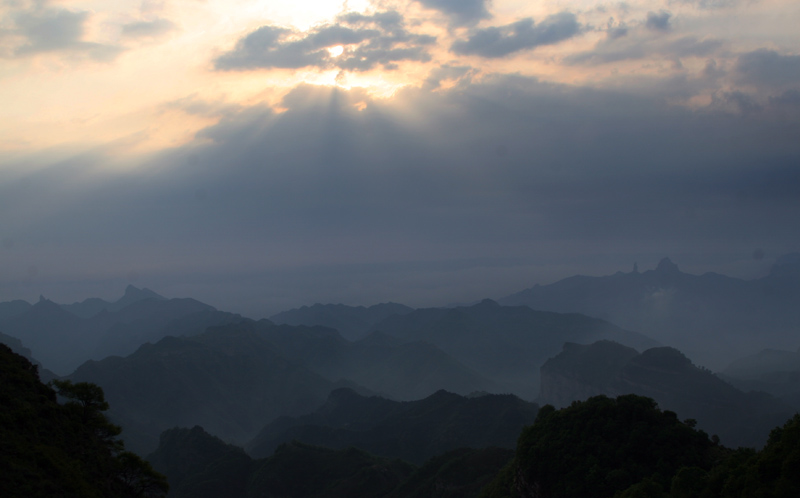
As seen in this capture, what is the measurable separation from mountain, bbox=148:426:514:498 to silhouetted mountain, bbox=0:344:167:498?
201ft

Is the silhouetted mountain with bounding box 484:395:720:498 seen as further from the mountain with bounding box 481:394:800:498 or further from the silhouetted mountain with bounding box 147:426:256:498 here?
the silhouetted mountain with bounding box 147:426:256:498

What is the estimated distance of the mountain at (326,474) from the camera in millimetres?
93062

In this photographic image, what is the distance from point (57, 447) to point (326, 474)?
93000 millimetres

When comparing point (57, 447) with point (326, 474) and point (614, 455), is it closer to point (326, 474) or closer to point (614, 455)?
point (614, 455)

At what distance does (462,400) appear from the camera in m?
188

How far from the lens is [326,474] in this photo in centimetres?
11881

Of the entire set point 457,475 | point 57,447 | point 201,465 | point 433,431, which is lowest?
point 433,431

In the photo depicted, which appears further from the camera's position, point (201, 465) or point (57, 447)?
point (201, 465)

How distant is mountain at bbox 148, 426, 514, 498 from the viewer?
3664 inches

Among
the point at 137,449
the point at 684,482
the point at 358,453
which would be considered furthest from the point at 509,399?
the point at 137,449

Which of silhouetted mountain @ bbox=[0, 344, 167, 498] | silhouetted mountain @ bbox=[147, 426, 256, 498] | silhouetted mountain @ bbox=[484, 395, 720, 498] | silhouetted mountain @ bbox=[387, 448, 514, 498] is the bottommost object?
silhouetted mountain @ bbox=[147, 426, 256, 498]

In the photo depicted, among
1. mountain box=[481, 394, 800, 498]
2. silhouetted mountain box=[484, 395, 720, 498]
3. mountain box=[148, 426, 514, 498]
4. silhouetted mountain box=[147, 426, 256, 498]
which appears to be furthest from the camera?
silhouetted mountain box=[147, 426, 256, 498]

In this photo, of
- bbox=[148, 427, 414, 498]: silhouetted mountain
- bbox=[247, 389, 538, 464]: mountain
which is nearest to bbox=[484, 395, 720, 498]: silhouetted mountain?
bbox=[148, 427, 414, 498]: silhouetted mountain

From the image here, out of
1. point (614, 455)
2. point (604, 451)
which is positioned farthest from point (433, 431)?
point (614, 455)
